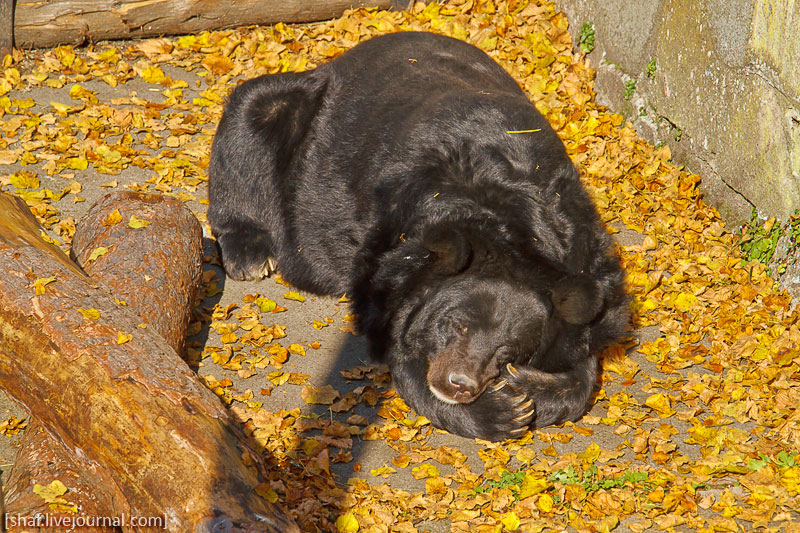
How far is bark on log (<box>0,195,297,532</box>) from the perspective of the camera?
2.90m

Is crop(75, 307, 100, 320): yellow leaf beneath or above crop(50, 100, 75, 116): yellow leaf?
above

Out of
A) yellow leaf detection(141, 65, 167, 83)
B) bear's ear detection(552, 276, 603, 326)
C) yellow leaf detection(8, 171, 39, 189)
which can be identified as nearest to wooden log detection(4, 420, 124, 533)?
bear's ear detection(552, 276, 603, 326)

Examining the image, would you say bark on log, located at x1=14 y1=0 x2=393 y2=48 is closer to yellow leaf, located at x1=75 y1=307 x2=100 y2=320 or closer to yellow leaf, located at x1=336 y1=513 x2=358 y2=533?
yellow leaf, located at x1=75 y1=307 x2=100 y2=320

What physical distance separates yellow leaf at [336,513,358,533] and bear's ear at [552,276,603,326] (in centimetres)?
156

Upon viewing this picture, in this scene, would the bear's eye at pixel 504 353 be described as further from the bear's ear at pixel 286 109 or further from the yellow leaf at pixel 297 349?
the bear's ear at pixel 286 109

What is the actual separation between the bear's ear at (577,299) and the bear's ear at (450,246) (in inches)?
20.1

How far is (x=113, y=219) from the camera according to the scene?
460 centimetres

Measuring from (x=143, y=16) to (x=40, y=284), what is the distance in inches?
196

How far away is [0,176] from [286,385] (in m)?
3.14

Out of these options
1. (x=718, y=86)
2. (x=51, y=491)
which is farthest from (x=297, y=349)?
(x=718, y=86)

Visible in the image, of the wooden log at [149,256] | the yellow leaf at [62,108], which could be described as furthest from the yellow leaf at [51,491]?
the yellow leaf at [62,108]

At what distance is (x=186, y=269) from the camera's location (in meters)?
4.62

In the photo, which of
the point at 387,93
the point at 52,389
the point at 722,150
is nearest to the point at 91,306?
the point at 52,389

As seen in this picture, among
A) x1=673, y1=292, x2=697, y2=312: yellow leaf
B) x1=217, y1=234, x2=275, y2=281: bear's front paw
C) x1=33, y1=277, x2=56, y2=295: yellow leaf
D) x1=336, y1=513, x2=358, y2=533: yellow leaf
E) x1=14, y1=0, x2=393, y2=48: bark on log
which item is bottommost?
x1=217, y1=234, x2=275, y2=281: bear's front paw
